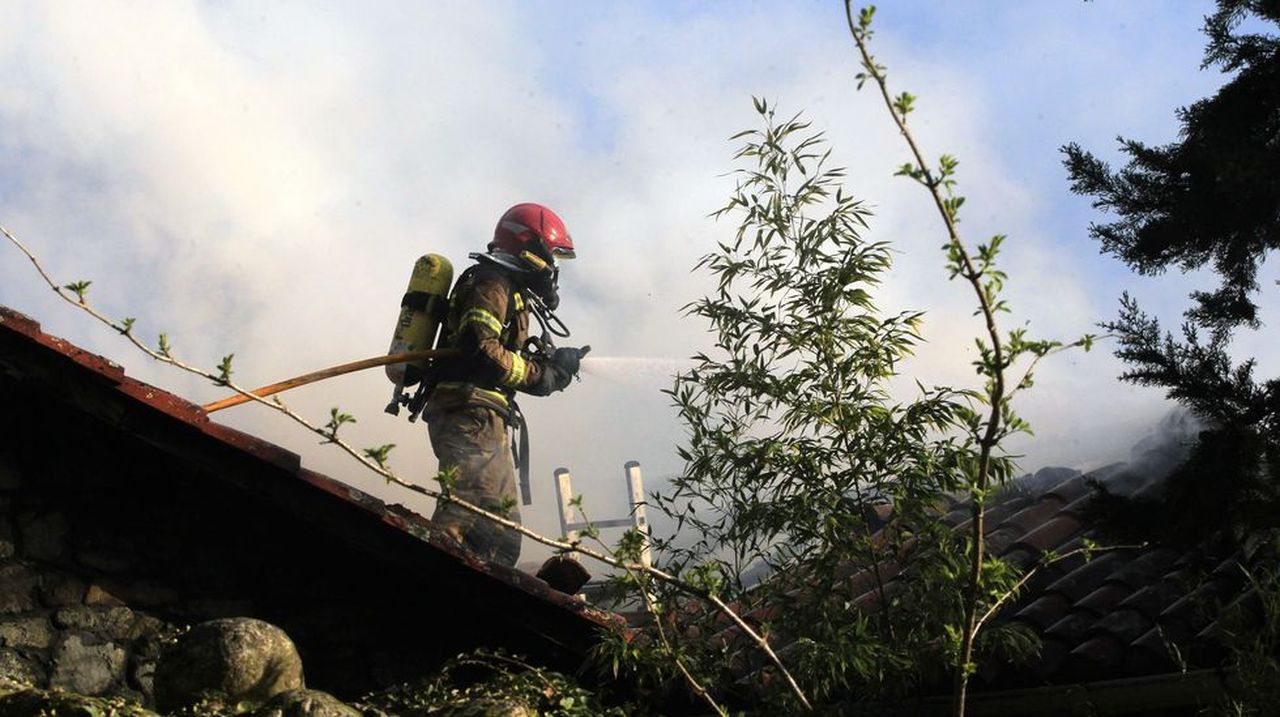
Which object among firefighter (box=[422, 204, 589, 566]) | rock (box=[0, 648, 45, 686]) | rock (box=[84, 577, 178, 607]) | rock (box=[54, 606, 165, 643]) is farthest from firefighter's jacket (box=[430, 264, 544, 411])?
rock (box=[0, 648, 45, 686])

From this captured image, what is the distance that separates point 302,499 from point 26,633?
1.11 m

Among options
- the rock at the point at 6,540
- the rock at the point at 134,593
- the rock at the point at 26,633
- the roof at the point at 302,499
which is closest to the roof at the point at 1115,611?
the roof at the point at 302,499

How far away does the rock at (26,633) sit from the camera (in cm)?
535

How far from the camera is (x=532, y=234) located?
28.1 feet

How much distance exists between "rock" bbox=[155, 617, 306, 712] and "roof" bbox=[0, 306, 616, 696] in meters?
1.03

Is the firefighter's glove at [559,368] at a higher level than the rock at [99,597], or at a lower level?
higher

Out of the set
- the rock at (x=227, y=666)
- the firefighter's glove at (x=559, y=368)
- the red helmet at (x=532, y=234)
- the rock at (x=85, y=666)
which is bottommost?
the rock at (x=227, y=666)

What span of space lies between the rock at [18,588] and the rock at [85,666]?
198mm

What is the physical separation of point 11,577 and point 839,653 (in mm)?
3095

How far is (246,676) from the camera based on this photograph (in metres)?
4.61

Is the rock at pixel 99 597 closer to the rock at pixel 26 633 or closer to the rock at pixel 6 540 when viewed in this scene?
the rock at pixel 26 633

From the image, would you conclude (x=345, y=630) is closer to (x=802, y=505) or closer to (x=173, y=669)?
(x=173, y=669)

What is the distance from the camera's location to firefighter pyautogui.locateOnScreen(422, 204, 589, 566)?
8070mm

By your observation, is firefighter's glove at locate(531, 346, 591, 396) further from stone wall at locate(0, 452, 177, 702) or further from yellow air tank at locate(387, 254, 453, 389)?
stone wall at locate(0, 452, 177, 702)
